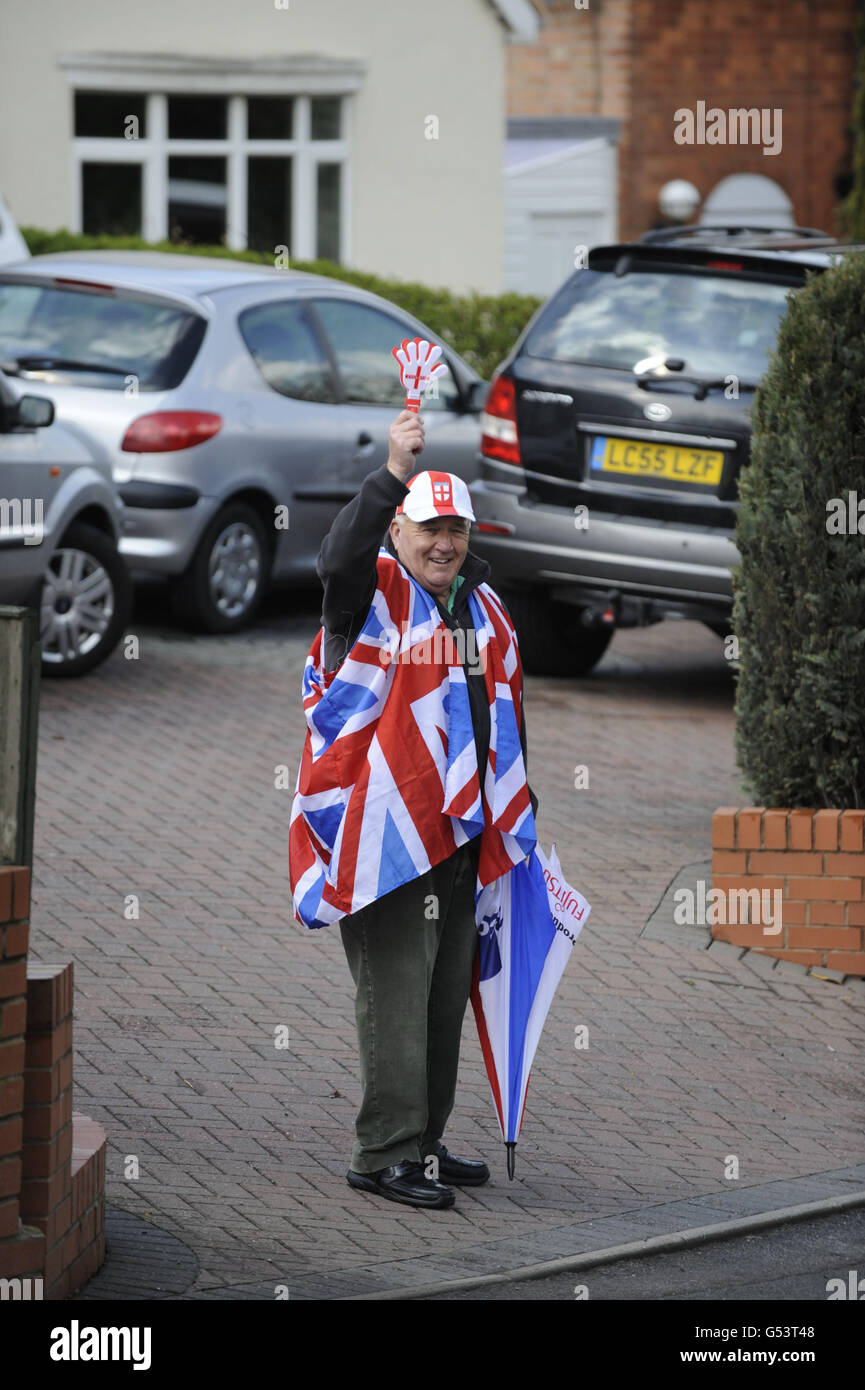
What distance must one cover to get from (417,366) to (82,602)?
19.6 ft

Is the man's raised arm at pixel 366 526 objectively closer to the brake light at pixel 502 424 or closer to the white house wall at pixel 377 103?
the brake light at pixel 502 424

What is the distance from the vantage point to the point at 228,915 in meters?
7.57

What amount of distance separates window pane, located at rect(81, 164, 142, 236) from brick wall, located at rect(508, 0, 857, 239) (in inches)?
255

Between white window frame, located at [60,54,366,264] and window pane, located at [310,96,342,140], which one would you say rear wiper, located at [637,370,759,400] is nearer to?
white window frame, located at [60,54,366,264]

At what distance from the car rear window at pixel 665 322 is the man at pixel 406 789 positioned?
5.35 meters

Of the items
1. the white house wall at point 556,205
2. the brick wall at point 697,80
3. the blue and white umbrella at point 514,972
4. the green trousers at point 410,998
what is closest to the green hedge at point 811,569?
the blue and white umbrella at point 514,972

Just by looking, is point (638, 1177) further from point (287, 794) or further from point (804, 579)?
point (287, 794)

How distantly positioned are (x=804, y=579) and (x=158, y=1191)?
330 cm

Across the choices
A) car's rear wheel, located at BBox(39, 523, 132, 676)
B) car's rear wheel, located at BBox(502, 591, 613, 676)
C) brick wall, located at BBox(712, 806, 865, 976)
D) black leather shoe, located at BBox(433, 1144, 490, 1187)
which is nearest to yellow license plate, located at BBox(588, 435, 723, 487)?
car's rear wheel, located at BBox(502, 591, 613, 676)

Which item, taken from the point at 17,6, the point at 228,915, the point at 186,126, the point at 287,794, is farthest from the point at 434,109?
the point at 228,915

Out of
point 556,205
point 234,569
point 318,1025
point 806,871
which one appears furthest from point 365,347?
point 556,205

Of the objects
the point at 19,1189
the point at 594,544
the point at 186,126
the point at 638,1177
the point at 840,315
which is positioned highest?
the point at 186,126

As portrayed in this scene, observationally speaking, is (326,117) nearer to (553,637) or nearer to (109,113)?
(109,113)

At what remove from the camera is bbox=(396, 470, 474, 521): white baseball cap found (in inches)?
206
